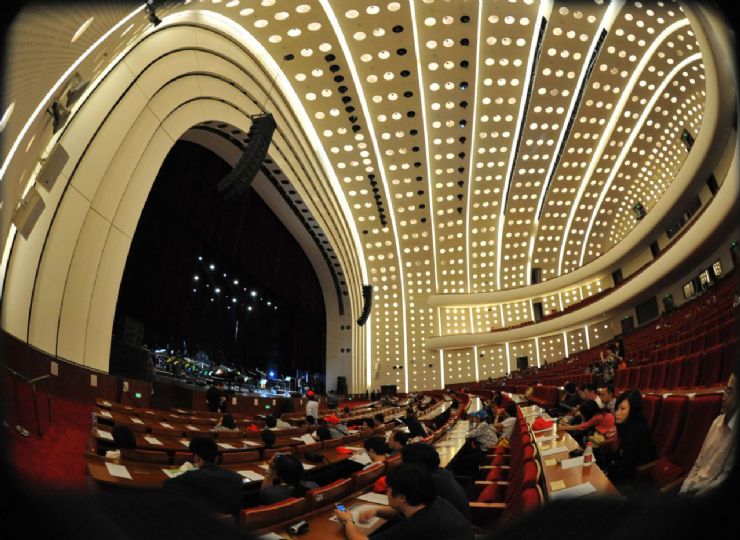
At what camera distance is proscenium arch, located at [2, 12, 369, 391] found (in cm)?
536

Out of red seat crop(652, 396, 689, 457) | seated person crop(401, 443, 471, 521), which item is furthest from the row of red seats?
seated person crop(401, 443, 471, 521)

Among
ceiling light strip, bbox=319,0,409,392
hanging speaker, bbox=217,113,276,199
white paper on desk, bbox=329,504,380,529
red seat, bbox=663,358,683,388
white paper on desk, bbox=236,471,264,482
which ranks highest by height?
ceiling light strip, bbox=319,0,409,392

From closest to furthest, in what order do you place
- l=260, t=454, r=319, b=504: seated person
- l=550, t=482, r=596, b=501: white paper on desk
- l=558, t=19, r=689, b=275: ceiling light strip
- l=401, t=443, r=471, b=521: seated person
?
l=550, t=482, r=596, b=501: white paper on desk
l=401, t=443, r=471, b=521: seated person
l=260, t=454, r=319, b=504: seated person
l=558, t=19, r=689, b=275: ceiling light strip

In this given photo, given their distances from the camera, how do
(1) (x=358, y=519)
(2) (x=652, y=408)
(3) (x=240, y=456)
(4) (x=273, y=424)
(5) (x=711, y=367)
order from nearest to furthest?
(1) (x=358, y=519), (2) (x=652, y=408), (3) (x=240, y=456), (5) (x=711, y=367), (4) (x=273, y=424)

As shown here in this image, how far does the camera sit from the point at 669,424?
294 centimetres

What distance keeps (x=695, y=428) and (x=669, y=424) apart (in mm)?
395

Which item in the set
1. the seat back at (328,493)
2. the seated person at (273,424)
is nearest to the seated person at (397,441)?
the seat back at (328,493)

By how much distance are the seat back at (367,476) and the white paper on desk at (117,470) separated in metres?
1.34

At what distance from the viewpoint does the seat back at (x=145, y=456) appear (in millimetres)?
2867

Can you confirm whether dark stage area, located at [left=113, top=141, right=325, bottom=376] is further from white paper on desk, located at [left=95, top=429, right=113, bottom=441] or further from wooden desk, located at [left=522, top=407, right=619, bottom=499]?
wooden desk, located at [left=522, top=407, right=619, bottom=499]

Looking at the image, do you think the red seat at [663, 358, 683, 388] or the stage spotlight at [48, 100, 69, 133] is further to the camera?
the red seat at [663, 358, 683, 388]

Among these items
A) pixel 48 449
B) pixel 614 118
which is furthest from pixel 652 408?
pixel 614 118

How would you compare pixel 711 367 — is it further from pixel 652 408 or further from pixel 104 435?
pixel 104 435

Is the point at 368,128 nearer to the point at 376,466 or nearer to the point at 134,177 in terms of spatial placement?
the point at 134,177
